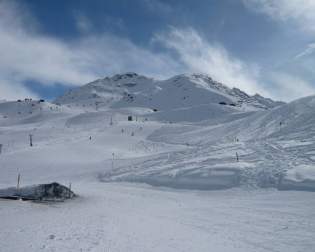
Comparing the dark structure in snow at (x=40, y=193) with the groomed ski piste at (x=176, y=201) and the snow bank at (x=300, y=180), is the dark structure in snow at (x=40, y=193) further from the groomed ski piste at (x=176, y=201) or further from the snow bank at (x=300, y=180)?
the snow bank at (x=300, y=180)

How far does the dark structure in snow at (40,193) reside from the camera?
26156mm

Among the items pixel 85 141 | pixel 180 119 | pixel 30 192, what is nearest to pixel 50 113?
pixel 180 119

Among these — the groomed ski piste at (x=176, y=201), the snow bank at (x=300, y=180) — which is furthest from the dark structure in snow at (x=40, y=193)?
the snow bank at (x=300, y=180)

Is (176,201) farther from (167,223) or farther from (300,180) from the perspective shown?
(300,180)

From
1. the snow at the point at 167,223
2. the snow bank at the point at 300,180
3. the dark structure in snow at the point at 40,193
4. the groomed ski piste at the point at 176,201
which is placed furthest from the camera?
the dark structure in snow at the point at 40,193

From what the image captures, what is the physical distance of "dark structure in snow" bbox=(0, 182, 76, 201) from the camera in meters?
26.2

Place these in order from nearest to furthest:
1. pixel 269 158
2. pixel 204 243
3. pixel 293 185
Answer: pixel 204 243 → pixel 293 185 → pixel 269 158

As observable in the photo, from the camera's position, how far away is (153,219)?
19.1 metres

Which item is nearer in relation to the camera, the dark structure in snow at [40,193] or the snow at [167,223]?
the snow at [167,223]

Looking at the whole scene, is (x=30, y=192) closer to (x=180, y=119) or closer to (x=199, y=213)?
(x=199, y=213)

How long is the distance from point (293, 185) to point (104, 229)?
14.4 meters

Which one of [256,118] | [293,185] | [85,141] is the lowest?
[293,185]

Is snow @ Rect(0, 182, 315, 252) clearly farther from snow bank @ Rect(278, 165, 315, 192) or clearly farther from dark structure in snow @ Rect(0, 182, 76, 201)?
dark structure in snow @ Rect(0, 182, 76, 201)

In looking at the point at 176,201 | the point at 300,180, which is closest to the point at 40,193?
the point at 176,201
